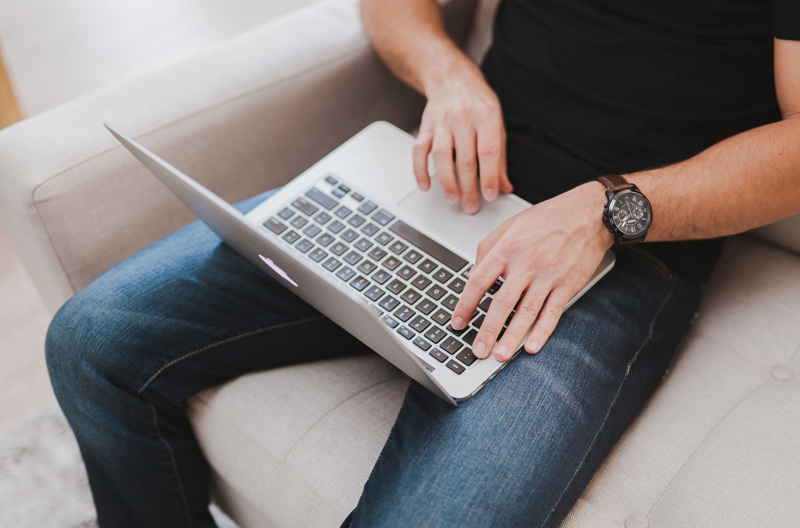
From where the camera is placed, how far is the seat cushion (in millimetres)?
789

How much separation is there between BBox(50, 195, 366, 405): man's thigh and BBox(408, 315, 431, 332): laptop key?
0.19 meters

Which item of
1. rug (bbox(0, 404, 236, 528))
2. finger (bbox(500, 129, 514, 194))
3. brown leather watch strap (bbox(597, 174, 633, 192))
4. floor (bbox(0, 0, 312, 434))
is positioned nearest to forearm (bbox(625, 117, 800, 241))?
brown leather watch strap (bbox(597, 174, 633, 192))

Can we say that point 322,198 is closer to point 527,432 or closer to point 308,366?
point 308,366

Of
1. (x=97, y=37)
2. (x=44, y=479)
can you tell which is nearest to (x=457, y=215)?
(x=44, y=479)

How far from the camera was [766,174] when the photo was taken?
32.0 inches

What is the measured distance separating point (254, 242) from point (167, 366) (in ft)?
0.92

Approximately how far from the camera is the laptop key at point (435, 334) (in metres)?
0.78

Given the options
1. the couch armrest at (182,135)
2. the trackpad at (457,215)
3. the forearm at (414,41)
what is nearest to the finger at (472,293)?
the trackpad at (457,215)

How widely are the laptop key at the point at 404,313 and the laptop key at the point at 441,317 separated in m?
0.03

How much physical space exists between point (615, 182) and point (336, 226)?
365 mm

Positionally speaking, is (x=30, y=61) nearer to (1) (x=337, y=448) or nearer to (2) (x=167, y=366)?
(2) (x=167, y=366)

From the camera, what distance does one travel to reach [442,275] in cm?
85

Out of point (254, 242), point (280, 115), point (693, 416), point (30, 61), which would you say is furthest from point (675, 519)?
point (30, 61)

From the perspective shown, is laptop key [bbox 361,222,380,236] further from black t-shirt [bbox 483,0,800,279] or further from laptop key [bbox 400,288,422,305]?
black t-shirt [bbox 483,0,800,279]
